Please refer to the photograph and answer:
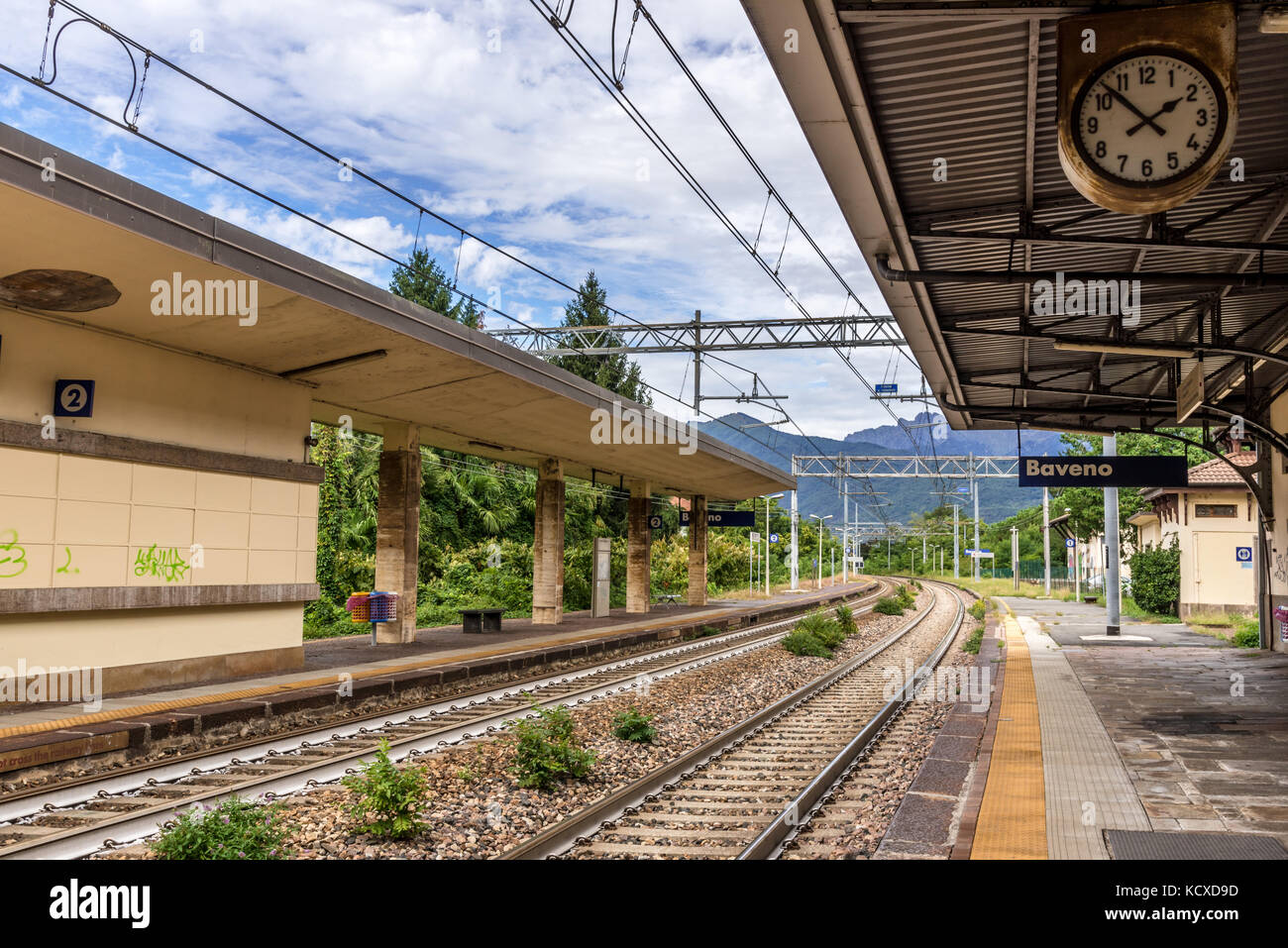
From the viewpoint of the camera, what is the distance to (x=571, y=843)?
6.93 m

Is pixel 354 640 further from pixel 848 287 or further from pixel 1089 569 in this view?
pixel 1089 569

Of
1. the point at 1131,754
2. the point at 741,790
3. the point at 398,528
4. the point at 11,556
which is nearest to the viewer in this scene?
the point at 741,790

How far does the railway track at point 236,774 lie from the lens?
6.94m

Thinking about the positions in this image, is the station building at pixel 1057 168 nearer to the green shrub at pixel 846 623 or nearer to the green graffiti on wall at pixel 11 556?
the green graffiti on wall at pixel 11 556

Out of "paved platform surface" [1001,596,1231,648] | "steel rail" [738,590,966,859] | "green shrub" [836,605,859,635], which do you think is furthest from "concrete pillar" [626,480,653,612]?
"steel rail" [738,590,966,859]

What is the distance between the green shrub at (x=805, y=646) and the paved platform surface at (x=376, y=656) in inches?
139

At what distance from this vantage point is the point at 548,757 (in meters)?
8.83

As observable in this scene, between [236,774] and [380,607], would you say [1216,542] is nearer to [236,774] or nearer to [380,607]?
[380,607]

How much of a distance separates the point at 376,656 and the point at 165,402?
242 inches

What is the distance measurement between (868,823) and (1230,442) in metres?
15.9

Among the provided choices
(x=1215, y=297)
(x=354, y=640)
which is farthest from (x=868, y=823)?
(x=354, y=640)

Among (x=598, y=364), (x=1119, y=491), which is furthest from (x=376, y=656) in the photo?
(x=1119, y=491)

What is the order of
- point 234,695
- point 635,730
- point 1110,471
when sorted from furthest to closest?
point 1110,471 < point 234,695 < point 635,730

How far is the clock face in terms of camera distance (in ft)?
17.0
